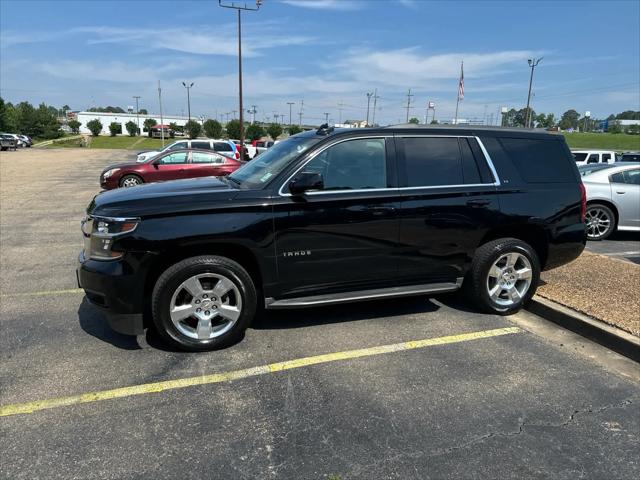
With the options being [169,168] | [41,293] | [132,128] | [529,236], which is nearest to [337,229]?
[529,236]

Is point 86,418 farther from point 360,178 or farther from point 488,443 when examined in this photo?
point 360,178

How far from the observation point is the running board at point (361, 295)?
4140 millimetres

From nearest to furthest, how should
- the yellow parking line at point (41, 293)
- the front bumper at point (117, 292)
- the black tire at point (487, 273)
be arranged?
the front bumper at point (117, 292) → the black tire at point (487, 273) → the yellow parking line at point (41, 293)

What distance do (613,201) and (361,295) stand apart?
6.95 meters

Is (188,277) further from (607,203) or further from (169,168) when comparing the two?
(169,168)

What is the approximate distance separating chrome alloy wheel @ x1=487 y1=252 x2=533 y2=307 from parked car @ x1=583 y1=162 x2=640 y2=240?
5025 mm

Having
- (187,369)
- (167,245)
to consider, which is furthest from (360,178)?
(187,369)

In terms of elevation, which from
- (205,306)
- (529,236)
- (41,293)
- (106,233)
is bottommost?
(41,293)

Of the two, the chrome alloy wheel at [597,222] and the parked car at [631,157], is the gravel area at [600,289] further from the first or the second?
the parked car at [631,157]

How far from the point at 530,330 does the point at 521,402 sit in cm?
148

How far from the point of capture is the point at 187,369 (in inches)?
147

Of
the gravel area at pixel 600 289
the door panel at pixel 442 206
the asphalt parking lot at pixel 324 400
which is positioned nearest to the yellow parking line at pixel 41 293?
the asphalt parking lot at pixel 324 400

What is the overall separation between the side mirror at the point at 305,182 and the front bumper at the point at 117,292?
4.76 ft

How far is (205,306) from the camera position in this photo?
3.96 meters
